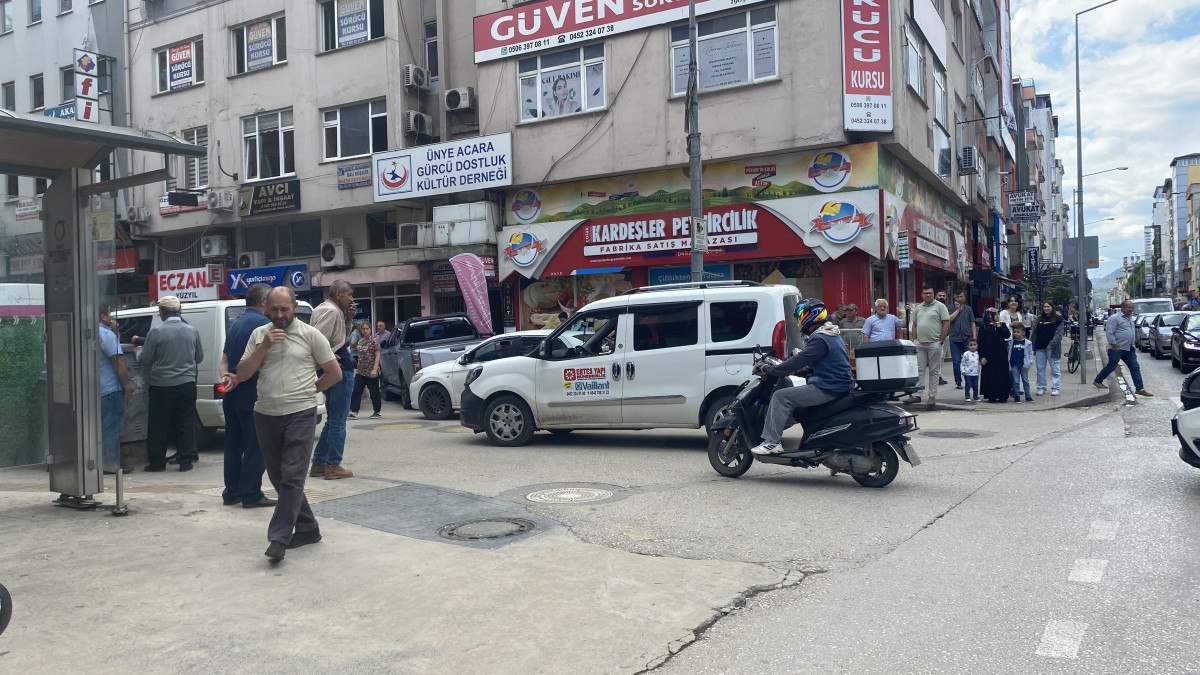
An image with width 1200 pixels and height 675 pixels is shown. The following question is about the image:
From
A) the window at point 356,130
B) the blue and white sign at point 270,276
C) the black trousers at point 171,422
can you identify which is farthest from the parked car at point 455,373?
the blue and white sign at point 270,276

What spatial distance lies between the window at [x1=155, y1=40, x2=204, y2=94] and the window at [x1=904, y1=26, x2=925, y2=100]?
20379 millimetres

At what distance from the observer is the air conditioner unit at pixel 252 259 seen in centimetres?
2780

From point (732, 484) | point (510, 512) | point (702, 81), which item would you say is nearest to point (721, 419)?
point (732, 484)

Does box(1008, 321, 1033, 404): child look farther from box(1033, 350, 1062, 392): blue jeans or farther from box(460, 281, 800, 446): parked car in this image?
box(460, 281, 800, 446): parked car

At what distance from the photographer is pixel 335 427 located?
9.10 metres

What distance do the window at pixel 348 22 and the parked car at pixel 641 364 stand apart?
16.4 meters

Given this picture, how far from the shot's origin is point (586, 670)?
4.21 m

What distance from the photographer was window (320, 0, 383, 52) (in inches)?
980

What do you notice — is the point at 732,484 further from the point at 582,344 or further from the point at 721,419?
the point at 582,344

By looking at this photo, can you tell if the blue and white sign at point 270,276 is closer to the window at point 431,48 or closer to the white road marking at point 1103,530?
the window at point 431,48

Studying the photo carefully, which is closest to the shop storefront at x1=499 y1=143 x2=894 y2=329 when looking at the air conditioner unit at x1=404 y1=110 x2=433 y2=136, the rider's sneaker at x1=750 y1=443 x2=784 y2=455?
the air conditioner unit at x1=404 y1=110 x2=433 y2=136

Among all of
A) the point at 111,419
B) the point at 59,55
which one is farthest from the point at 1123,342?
the point at 59,55

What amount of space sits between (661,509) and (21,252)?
17.5 feet

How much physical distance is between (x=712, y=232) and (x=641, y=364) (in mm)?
10584
